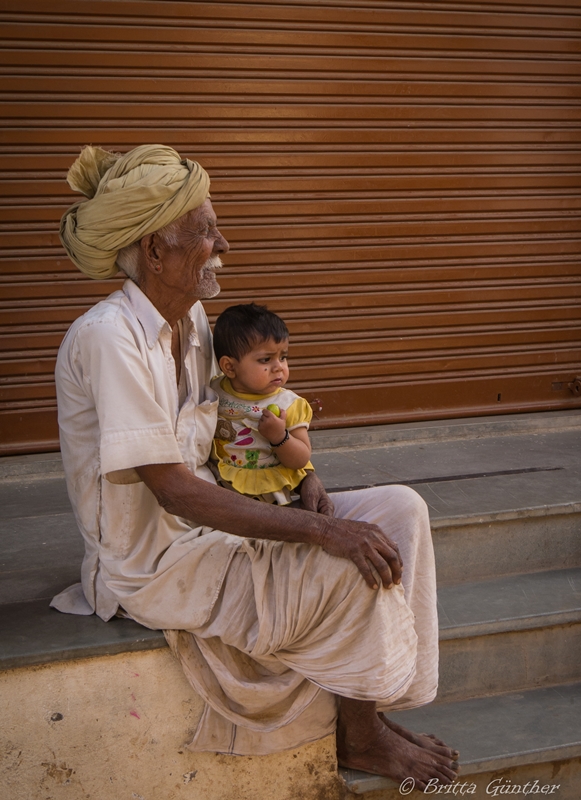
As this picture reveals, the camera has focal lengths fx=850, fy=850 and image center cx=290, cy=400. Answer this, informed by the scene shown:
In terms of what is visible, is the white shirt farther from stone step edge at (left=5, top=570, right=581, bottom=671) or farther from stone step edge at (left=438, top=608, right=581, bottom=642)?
stone step edge at (left=438, top=608, right=581, bottom=642)

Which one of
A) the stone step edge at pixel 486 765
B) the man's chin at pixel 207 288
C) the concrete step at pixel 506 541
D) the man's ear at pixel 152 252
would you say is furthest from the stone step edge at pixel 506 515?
the man's ear at pixel 152 252

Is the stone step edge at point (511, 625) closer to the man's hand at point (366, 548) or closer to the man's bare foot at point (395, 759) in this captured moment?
the man's bare foot at point (395, 759)

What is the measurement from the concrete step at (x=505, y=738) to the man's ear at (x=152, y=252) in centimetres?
161

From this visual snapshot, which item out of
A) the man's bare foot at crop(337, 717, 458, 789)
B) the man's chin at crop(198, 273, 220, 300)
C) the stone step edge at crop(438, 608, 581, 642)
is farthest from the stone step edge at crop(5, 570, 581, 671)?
the man's chin at crop(198, 273, 220, 300)

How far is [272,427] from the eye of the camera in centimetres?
259

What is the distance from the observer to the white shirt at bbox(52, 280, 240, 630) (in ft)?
7.44

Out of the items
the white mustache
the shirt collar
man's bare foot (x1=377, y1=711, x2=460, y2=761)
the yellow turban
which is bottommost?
man's bare foot (x1=377, y1=711, x2=460, y2=761)

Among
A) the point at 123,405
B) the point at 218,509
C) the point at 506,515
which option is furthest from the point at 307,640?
the point at 506,515

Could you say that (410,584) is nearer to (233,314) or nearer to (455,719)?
(455,719)

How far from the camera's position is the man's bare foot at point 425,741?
8.45ft

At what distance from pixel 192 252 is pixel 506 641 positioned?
Answer: 182 centimetres

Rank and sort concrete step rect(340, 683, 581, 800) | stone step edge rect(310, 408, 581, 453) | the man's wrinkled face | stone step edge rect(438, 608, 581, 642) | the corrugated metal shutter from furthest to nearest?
stone step edge rect(310, 408, 581, 453) → the corrugated metal shutter → stone step edge rect(438, 608, 581, 642) → concrete step rect(340, 683, 581, 800) → the man's wrinkled face

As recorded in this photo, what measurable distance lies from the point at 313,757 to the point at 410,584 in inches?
24.2

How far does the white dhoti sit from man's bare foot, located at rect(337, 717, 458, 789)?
0.09 m
